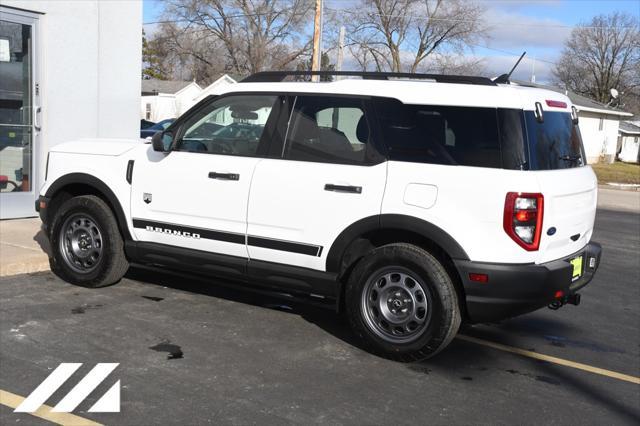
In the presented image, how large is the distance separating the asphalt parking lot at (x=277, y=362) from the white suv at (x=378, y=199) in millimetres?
377

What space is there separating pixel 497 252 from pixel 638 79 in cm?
6960

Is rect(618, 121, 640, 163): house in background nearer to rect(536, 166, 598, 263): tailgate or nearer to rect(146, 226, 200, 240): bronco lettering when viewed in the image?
rect(536, 166, 598, 263): tailgate

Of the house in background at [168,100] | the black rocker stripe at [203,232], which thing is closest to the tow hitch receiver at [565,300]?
the black rocker stripe at [203,232]

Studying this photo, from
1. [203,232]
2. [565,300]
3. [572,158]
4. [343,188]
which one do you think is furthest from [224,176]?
[565,300]

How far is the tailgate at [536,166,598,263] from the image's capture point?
15.1 feet

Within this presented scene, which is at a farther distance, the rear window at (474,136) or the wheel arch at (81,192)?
the wheel arch at (81,192)

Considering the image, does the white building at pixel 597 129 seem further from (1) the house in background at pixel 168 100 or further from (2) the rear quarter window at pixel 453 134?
(2) the rear quarter window at pixel 453 134

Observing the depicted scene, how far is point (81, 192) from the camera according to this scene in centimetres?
652

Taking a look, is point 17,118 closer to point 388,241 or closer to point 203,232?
point 203,232

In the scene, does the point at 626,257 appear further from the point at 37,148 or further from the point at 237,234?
the point at 37,148

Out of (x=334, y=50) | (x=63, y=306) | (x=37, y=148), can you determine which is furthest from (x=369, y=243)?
(x=334, y=50)

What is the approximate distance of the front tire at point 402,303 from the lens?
15.5 feet

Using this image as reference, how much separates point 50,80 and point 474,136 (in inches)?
268

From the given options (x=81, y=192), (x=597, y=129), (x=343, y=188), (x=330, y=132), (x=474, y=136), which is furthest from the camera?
(x=597, y=129)
